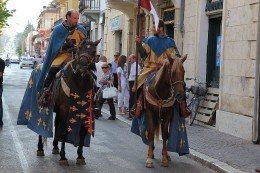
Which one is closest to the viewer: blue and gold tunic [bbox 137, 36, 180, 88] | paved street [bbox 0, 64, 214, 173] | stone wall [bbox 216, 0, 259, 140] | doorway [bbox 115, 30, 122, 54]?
paved street [bbox 0, 64, 214, 173]

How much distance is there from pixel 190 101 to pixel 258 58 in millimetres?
4069

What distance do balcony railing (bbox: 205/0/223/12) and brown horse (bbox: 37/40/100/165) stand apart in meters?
6.96

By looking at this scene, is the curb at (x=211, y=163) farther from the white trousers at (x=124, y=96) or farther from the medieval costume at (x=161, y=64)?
the white trousers at (x=124, y=96)

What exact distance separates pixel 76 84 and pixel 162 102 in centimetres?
142

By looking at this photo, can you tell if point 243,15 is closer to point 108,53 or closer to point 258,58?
point 258,58

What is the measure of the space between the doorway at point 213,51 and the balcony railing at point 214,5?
333 mm

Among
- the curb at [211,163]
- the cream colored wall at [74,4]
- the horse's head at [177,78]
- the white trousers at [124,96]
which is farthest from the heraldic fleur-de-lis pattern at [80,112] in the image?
the cream colored wall at [74,4]

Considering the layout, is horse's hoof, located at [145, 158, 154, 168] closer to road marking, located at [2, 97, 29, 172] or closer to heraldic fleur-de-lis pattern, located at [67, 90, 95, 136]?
heraldic fleur-de-lis pattern, located at [67, 90, 95, 136]

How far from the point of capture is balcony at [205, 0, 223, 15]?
1511cm

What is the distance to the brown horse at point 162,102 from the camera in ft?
28.8

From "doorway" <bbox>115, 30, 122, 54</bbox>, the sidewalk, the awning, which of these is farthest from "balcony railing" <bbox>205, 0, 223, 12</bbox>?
"doorway" <bbox>115, 30, 122, 54</bbox>

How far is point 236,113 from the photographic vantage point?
1331cm

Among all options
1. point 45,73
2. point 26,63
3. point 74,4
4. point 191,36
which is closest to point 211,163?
point 45,73

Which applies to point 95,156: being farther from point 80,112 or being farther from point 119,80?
point 119,80
